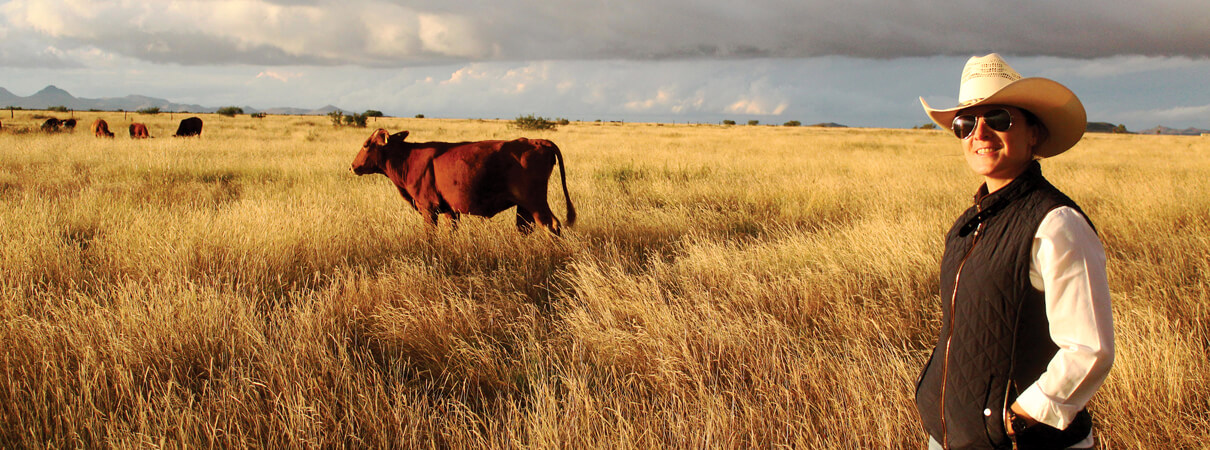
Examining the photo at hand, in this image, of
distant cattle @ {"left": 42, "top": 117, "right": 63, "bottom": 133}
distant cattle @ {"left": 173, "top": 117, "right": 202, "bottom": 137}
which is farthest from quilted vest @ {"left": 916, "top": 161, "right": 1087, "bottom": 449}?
distant cattle @ {"left": 42, "top": 117, "right": 63, "bottom": 133}

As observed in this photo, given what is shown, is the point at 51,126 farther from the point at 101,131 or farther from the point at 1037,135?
the point at 1037,135

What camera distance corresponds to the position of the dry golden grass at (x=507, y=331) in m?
2.47

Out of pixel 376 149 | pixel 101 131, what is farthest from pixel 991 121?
pixel 101 131

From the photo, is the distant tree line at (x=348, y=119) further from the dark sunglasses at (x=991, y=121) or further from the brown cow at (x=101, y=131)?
the dark sunglasses at (x=991, y=121)

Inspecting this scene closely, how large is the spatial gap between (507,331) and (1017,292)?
9.40 feet

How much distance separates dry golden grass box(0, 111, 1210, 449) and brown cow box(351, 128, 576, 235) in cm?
32

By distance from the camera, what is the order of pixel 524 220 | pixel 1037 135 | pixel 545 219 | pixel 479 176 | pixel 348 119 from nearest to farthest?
pixel 1037 135 < pixel 479 176 < pixel 545 219 < pixel 524 220 < pixel 348 119

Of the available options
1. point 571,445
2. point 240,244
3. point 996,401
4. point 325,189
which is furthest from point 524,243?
point 325,189

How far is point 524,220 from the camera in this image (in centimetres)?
636

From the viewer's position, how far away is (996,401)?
1392mm

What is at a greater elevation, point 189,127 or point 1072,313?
point 189,127

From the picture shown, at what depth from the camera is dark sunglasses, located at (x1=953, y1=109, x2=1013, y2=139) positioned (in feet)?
4.78

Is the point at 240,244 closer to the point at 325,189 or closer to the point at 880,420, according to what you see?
the point at 325,189

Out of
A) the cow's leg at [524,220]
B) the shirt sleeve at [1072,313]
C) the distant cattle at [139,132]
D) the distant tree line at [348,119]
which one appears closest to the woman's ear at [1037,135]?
the shirt sleeve at [1072,313]
